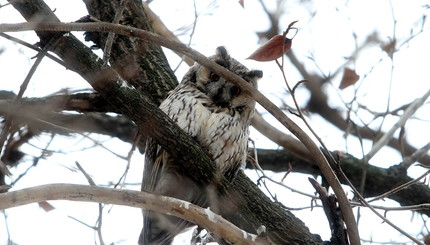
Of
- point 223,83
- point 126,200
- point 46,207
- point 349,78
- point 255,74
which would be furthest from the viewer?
point 349,78

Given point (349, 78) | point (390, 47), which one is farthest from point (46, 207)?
point (390, 47)

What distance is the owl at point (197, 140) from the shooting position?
349cm

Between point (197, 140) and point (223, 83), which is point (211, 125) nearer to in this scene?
point (197, 140)

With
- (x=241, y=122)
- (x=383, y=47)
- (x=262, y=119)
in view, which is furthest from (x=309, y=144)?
(x=383, y=47)

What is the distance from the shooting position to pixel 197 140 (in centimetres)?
354

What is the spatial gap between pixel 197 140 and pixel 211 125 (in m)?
0.12

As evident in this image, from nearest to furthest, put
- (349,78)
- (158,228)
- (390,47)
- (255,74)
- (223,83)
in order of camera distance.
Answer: (158,228)
(223,83)
(255,74)
(349,78)
(390,47)

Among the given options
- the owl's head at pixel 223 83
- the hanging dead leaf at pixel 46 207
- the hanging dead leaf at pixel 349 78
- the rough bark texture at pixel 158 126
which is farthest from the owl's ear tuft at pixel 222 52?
the hanging dead leaf at pixel 46 207

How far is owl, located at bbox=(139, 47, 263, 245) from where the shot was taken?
3490 millimetres

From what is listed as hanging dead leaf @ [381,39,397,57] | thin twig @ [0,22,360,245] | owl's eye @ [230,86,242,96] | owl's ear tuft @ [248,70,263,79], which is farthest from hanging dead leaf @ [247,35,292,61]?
hanging dead leaf @ [381,39,397,57]

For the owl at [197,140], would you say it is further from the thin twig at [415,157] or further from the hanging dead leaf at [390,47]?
the hanging dead leaf at [390,47]

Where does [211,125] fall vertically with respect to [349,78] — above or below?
below

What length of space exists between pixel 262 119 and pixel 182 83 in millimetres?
1179

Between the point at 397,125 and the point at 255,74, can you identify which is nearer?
the point at 255,74
